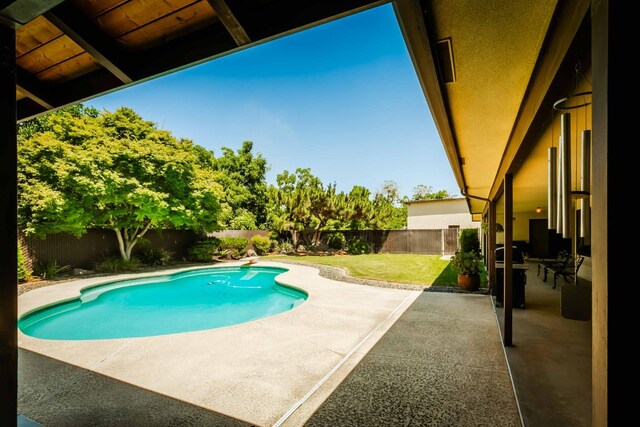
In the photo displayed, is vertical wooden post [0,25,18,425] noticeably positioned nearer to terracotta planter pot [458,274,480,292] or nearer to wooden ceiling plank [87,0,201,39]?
wooden ceiling plank [87,0,201,39]

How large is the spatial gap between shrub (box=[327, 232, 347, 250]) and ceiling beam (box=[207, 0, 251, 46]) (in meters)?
19.7

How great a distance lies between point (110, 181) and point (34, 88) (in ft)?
32.3

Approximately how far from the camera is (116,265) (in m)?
12.1

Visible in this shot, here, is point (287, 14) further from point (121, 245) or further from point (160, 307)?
point (121, 245)

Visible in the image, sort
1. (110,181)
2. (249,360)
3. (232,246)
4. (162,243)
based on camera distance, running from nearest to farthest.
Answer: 1. (249,360)
2. (110,181)
3. (162,243)
4. (232,246)

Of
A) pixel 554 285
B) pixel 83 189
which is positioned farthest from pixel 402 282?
pixel 83 189

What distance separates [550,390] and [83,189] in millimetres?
12721

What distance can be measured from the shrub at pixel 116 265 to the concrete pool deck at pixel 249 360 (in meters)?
6.05

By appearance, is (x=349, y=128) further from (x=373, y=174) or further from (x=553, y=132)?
(x=373, y=174)

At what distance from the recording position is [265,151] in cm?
2923

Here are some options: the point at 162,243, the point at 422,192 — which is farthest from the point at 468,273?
the point at 422,192

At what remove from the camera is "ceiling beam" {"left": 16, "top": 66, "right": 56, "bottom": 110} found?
88.2 inches

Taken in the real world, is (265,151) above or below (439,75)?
above

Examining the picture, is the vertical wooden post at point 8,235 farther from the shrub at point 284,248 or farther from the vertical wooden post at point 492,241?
the shrub at point 284,248
